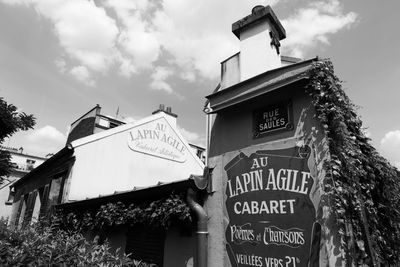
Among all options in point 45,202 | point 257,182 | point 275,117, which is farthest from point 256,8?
point 45,202

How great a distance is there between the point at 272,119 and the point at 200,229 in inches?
96.8

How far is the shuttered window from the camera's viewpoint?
20.5 feet

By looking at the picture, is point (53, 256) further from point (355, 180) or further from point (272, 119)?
point (355, 180)

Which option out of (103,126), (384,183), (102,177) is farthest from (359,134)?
(103,126)

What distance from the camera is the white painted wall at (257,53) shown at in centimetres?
579

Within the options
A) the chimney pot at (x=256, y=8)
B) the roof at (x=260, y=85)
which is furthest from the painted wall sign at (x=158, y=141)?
the chimney pot at (x=256, y=8)

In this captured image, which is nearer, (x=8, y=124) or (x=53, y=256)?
(x=53, y=256)

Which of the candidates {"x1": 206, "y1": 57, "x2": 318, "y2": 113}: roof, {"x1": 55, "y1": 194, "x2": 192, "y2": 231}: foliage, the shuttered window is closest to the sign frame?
{"x1": 206, "y1": 57, "x2": 318, "y2": 113}: roof

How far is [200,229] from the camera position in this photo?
5.15m

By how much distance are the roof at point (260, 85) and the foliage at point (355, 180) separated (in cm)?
23

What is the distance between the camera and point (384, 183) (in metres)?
4.51

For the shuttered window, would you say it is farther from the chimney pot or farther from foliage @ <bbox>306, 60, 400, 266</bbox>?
the chimney pot

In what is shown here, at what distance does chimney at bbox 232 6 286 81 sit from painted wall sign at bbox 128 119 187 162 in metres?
7.38

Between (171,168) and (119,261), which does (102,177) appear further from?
(119,261)
